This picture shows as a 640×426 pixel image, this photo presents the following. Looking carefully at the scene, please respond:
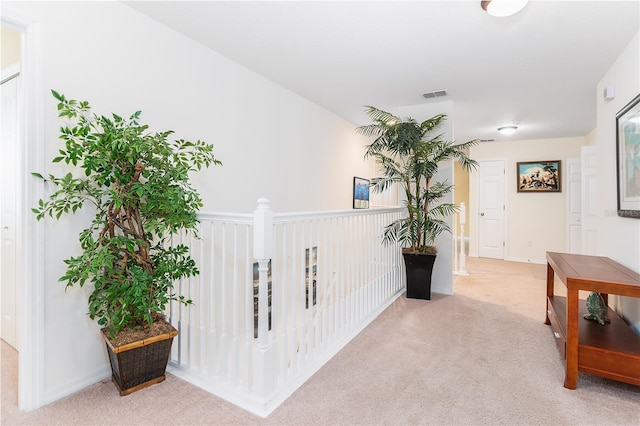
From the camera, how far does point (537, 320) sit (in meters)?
3.11

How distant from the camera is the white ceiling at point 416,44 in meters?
2.10

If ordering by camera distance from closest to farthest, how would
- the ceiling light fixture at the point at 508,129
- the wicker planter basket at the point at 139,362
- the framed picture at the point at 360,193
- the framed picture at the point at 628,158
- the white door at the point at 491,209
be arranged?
1. the wicker planter basket at the point at 139,362
2. the framed picture at the point at 628,158
3. the ceiling light fixture at the point at 508,129
4. the framed picture at the point at 360,193
5. the white door at the point at 491,209

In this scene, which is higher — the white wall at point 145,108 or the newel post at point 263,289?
the white wall at point 145,108

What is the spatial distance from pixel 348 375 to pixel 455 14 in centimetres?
Answer: 248

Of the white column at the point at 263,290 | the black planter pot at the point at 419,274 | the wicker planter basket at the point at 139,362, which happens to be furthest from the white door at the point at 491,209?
the wicker planter basket at the point at 139,362

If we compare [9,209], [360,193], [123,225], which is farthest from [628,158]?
[9,209]

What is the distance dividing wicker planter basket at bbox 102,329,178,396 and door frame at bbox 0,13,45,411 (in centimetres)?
34

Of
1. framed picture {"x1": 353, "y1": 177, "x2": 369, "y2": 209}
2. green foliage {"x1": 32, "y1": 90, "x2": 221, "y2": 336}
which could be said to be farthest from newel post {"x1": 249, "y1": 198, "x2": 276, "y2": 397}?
framed picture {"x1": 353, "y1": 177, "x2": 369, "y2": 209}

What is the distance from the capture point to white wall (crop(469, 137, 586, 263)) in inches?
231

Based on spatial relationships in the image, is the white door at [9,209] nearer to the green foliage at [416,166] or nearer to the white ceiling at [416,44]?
the white ceiling at [416,44]

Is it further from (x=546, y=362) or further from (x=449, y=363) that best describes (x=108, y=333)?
(x=546, y=362)

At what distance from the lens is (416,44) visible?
2527 mm

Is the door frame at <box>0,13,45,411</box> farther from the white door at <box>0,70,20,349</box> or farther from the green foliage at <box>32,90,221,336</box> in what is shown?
the white door at <box>0,70,20,349</box>

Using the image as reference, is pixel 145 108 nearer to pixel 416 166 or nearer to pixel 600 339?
pixel 416 166
